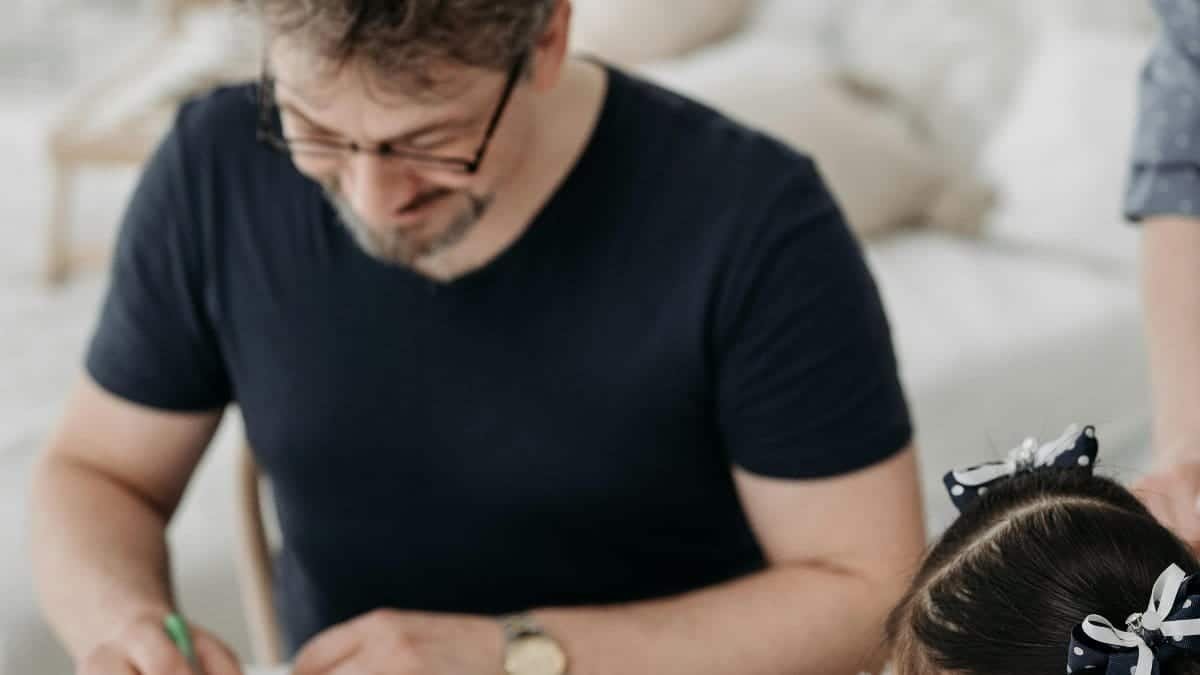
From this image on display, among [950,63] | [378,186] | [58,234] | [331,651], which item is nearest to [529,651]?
[331,651]

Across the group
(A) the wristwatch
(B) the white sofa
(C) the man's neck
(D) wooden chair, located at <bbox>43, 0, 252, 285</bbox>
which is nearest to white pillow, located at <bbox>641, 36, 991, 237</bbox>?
(B) the white sofa

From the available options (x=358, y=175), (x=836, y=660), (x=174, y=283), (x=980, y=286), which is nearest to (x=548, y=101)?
(x=358, y=175)

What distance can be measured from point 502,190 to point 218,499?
93 centimetres

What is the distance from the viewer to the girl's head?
0.75 meters

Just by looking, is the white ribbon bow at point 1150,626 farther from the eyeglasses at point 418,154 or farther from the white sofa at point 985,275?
the white sofa at point 985,275

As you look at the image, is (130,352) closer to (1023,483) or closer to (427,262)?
(427,262)

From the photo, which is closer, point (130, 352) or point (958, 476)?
point (958, 476)

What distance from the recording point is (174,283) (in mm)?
1285

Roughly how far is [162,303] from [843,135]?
4.58 ft

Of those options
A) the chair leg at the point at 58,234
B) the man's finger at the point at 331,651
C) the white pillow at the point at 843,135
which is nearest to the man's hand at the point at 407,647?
the man's finger at the point at 331,651

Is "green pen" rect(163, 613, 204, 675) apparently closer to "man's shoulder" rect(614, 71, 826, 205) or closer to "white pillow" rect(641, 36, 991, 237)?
"man's shoulder" rect(614, 71, 826, 205)

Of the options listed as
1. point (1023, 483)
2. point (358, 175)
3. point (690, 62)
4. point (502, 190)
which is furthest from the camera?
point (690, 62)

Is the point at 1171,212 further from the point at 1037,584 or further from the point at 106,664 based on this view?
the point at 106,664

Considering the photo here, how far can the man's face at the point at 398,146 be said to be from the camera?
1.07 m
